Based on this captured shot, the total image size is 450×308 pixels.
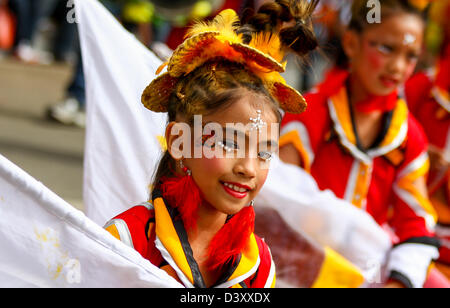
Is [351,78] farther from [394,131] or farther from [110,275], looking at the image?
[110,275]

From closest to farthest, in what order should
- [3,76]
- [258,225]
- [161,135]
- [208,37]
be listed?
[208,37] → [161,135] → [258,225] → [3,76]

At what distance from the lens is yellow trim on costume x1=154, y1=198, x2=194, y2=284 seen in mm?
1289

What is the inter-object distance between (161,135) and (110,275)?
0.63 metres

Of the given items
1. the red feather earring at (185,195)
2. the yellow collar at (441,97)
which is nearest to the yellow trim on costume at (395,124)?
the yellow collar at (441,97)

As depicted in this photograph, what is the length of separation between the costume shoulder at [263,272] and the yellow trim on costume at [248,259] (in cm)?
3

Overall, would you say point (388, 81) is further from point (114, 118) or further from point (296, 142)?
point (114, 118)

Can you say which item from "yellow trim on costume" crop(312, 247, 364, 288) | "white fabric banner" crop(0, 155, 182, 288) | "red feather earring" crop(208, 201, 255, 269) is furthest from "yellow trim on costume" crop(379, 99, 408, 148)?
"white fabric banner" crop(0, 155, 182, 288)

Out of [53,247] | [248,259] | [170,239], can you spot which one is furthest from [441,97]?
[53,247]

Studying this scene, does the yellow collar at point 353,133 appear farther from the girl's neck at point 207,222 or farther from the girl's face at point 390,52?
the girl's neck at point 207,222

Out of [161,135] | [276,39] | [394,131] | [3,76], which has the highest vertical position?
[276,39]

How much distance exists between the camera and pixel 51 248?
1168 millimetres

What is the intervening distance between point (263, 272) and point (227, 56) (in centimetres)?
48

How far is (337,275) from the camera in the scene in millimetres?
1992
